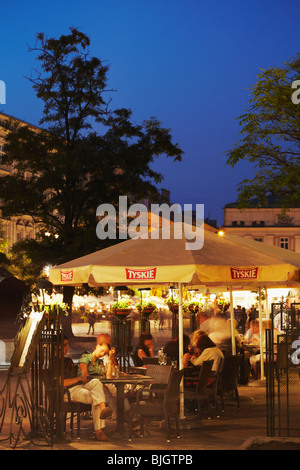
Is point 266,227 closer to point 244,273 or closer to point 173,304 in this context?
point 173,304

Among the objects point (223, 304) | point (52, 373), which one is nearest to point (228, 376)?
point (52, 373)

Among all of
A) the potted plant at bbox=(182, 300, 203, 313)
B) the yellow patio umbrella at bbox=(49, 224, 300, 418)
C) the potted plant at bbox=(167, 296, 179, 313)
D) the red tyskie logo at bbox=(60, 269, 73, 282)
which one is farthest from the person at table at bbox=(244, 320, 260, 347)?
the red tyskie logo at bbox=(60, 269, 73, 282)

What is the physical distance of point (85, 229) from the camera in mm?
35719

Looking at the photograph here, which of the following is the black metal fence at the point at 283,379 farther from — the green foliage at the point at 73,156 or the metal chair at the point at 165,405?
the green foliage at the point at 73,156

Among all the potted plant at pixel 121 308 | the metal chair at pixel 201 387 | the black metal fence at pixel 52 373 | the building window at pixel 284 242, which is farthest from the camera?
the building window at pixel 284 242

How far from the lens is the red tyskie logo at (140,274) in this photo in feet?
36.9

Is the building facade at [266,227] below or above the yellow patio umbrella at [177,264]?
above

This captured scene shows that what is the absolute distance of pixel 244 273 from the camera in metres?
11.6

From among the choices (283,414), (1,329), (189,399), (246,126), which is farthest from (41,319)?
(1,329)

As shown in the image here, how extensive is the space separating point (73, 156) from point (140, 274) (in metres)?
23.8

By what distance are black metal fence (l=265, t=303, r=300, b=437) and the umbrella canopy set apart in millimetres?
654

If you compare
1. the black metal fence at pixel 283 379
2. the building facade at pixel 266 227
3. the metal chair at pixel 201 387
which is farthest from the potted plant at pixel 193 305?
the building facade at pixel 266 227

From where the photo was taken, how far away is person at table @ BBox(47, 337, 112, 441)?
10.4 metres
